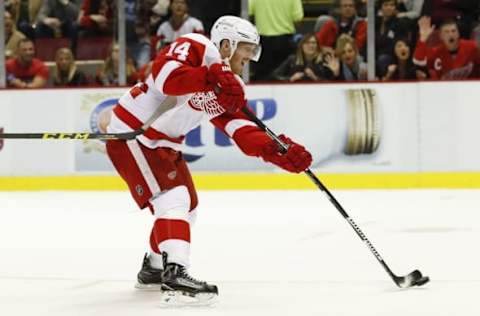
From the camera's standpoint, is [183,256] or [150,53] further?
[150,53]

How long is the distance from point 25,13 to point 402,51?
3432 millimetres

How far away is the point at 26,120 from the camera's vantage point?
28.9 ft

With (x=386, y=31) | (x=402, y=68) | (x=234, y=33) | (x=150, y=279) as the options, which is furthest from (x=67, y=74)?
(x=234, y=33)

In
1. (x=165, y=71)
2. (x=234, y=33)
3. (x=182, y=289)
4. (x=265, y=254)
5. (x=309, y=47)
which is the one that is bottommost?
(x=265, y=254)

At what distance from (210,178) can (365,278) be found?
14.9 feet

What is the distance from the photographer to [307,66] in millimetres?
8672

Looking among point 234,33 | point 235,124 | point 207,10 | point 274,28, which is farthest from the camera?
point 207,10

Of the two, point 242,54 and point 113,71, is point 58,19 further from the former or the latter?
point 242,54

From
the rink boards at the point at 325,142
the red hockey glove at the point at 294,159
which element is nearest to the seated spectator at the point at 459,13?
the rink boards at the point at 325,142

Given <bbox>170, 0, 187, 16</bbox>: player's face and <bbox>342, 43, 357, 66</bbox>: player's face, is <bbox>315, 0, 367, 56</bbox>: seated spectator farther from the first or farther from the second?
<bbox>170, 0, 187, 16</bbox>: player's face

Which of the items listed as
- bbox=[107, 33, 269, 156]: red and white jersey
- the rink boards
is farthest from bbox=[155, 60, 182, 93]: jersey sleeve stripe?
the rink boards

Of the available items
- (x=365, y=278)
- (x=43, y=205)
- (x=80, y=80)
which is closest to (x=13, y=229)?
(x=43, y=205)

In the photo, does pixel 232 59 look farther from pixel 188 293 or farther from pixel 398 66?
pixel 398 66

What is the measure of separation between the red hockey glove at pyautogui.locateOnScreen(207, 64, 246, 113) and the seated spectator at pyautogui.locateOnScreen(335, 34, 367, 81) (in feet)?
17.2
